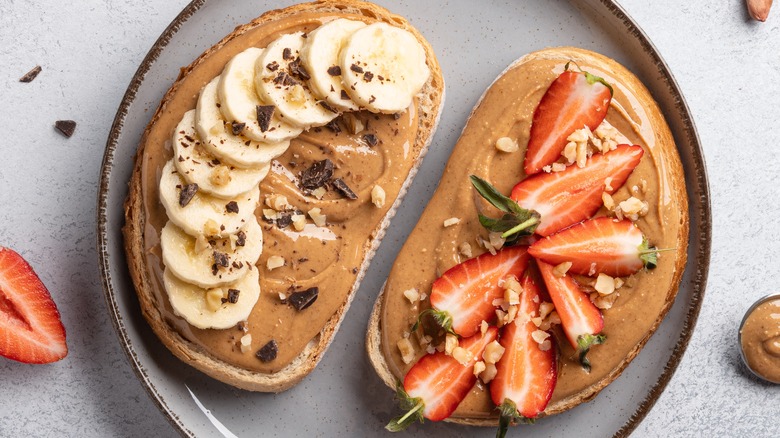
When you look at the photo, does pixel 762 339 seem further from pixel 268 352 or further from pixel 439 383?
pixel 268 352

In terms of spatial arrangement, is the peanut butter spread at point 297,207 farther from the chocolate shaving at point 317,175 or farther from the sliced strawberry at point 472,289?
the sliced strawberry at point 472,289

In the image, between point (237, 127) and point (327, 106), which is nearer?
point (237, 127)

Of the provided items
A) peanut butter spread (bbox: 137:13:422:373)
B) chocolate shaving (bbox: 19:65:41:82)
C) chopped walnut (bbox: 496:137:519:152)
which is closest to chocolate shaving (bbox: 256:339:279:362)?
peanut butter spread (bbox: 137:13:422:373)

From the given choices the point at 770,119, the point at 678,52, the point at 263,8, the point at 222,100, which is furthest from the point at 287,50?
the point at 770,119

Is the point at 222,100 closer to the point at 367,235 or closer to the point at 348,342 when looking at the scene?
the point at 367,235

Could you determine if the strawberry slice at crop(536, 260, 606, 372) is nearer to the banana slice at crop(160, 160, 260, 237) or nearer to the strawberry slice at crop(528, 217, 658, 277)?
the strawberry slice at crop(528, 217, 658, 277)

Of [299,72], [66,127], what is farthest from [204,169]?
[66,127]
